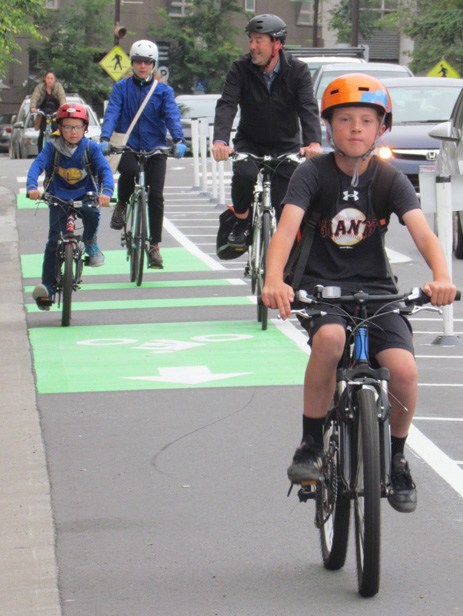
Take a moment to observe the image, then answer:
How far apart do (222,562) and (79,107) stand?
6.82 meters

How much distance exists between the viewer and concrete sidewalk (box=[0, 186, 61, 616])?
5.86 m

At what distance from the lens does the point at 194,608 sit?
5707 millimetres

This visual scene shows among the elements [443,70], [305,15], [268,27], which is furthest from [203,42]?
[268,27]

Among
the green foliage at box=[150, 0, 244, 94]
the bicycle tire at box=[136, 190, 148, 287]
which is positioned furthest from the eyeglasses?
the green foliage at box=[150, 0, 244, 94]

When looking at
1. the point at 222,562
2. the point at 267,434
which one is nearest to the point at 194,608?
the point at 222,562

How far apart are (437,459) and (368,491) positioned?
262 cm

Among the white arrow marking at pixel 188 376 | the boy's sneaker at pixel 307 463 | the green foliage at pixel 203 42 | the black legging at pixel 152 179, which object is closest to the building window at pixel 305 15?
the green foliage at pixel 203 42

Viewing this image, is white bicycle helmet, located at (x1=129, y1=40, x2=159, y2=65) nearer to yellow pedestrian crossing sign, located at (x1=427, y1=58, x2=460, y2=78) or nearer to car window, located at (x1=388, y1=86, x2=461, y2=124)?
car window, located at (x1=388, y1=86, x2=461, y2=124)

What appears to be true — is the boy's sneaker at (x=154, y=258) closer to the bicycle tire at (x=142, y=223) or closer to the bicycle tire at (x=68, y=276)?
the bicycle tire at (x=142, y=223)

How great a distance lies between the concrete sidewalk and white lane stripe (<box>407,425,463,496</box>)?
5.63ft

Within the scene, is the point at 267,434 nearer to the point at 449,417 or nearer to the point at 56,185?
the point at 449,417

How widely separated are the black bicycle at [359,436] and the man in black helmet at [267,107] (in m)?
6.09

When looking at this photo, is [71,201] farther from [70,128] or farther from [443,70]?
[443,70]

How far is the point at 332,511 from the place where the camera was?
588cm
